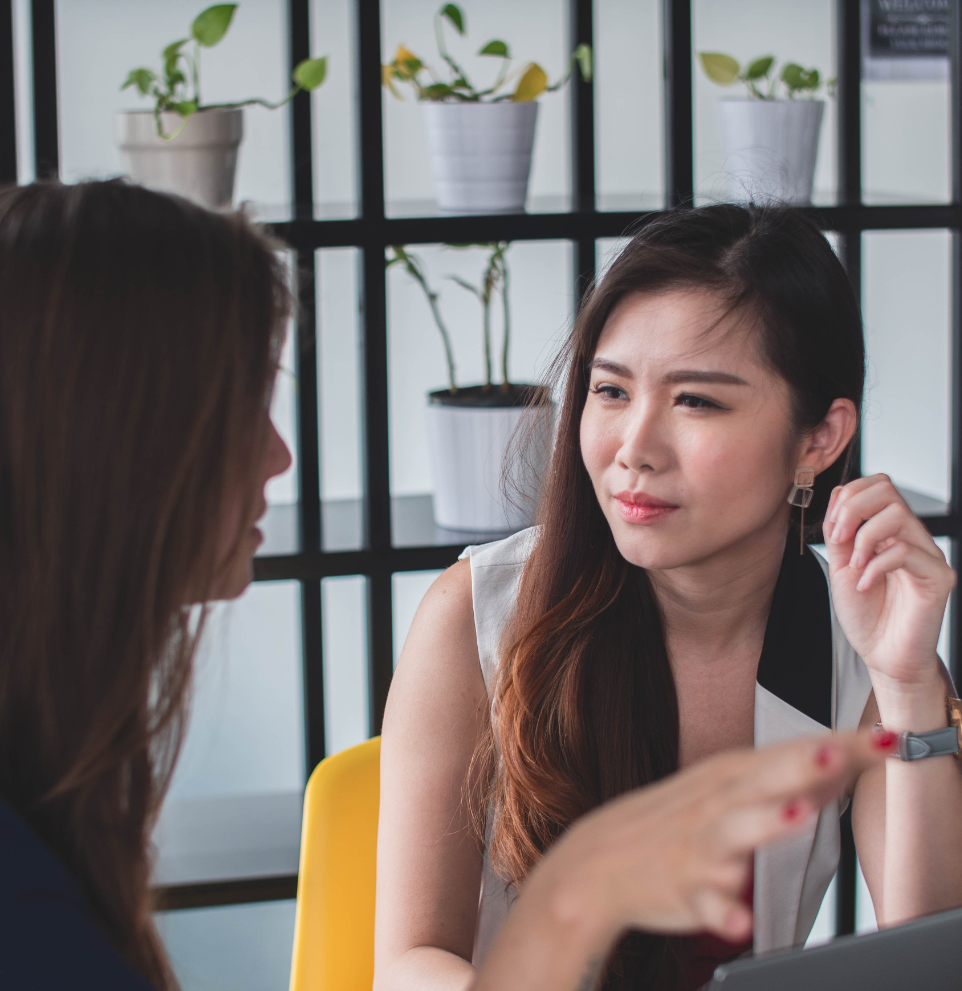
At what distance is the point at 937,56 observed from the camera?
2.26m

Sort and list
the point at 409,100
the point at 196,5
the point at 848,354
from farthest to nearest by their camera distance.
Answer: the point at 409,100
the point at 196,5
the point at 848,354

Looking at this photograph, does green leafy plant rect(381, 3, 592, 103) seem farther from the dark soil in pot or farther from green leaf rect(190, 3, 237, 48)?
the dark soil in pot

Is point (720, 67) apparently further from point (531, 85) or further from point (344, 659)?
point (344, 659)

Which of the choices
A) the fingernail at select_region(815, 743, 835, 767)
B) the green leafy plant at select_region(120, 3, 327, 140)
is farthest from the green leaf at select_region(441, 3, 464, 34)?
the fingernail at select_region(815, 743, 835, 767)

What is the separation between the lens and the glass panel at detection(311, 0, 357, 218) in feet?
6.70

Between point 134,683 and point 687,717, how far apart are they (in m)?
0.84

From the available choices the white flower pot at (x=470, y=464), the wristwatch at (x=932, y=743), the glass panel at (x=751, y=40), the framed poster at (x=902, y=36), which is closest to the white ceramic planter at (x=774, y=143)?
the glass panel at (x=751, y=40)

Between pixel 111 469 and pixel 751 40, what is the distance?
6.20ft

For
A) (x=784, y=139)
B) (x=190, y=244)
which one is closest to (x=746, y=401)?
(x=190, y=244)

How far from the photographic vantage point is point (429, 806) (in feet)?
4.27

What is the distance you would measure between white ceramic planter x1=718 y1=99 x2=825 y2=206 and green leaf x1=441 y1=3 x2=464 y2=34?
1.56ft

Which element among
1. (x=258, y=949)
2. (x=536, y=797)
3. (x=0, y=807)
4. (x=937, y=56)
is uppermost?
(x=937, y=56)

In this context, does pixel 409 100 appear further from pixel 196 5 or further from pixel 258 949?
pixel 258 949

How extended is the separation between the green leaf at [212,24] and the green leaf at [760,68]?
2.89 ft
